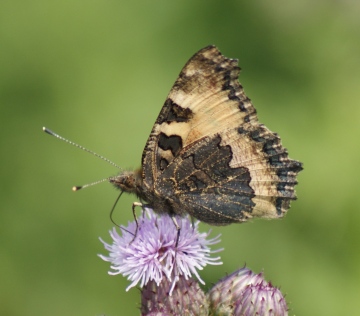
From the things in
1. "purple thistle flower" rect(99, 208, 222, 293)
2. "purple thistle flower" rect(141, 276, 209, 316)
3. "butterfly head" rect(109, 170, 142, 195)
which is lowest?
"purple thistle flower" rect(141, 276, 209, 316)

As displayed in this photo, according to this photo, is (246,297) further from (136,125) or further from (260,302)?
(136,125)

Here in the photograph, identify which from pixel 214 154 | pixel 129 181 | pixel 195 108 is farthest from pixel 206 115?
pixel 129 181

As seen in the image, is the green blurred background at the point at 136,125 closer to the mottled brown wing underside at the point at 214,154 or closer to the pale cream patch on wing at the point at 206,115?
the mottled brown wing underside at the point at 214,154

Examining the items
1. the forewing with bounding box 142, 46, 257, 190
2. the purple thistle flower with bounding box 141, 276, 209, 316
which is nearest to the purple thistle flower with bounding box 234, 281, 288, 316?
the purple thistle flower with bounding box 141, 276, 209, 316

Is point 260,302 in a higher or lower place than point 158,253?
lower

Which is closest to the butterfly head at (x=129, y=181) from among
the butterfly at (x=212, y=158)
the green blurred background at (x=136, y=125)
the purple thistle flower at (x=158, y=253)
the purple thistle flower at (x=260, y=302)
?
the butterfly at (x=212, y=158)

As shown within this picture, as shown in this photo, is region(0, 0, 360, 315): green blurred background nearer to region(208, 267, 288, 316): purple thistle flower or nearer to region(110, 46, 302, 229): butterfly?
region(208, 267, 288, 316): purple thistle flower
